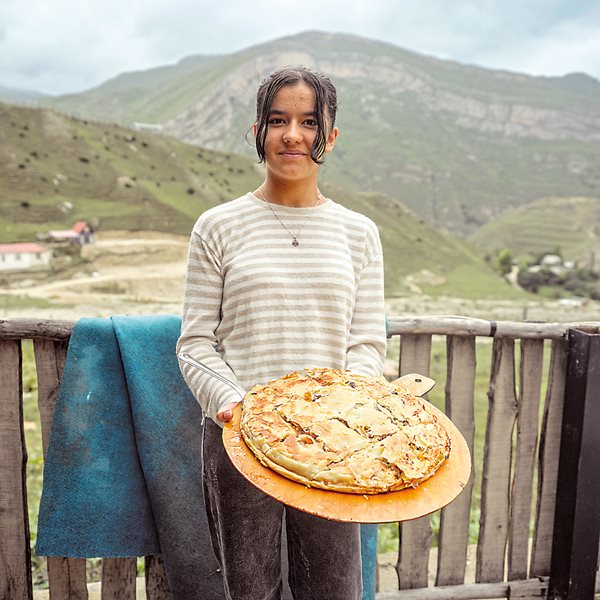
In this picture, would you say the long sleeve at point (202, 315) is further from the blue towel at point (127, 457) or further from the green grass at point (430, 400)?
the green grass at point (430, 400)

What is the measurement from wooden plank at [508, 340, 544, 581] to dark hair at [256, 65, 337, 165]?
144 cm

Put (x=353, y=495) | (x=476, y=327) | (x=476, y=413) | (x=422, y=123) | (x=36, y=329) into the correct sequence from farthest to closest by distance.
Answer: (x=422, y=123)
(x=476, y=413)
(x=476, y=327)
(x=36, y=329)
(x=353, y=495)

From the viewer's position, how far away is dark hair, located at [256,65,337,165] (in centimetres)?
153

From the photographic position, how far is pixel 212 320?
1583 mm

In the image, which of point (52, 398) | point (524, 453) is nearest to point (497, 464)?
point (524, 453)

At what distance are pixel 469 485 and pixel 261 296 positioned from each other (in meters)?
1.52

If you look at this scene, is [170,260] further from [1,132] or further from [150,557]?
[150,557]

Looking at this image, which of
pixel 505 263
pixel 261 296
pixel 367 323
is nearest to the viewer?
pixel 261 296

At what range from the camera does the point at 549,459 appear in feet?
8.19

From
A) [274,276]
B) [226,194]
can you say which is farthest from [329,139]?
[226,194]

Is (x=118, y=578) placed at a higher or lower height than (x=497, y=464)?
lower

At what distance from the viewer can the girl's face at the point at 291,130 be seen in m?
1.53

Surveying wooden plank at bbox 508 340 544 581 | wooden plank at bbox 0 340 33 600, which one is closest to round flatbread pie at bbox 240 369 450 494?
wooden plank at bbox 508 340 544 581

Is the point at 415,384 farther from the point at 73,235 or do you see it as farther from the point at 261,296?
the point at 73,235
